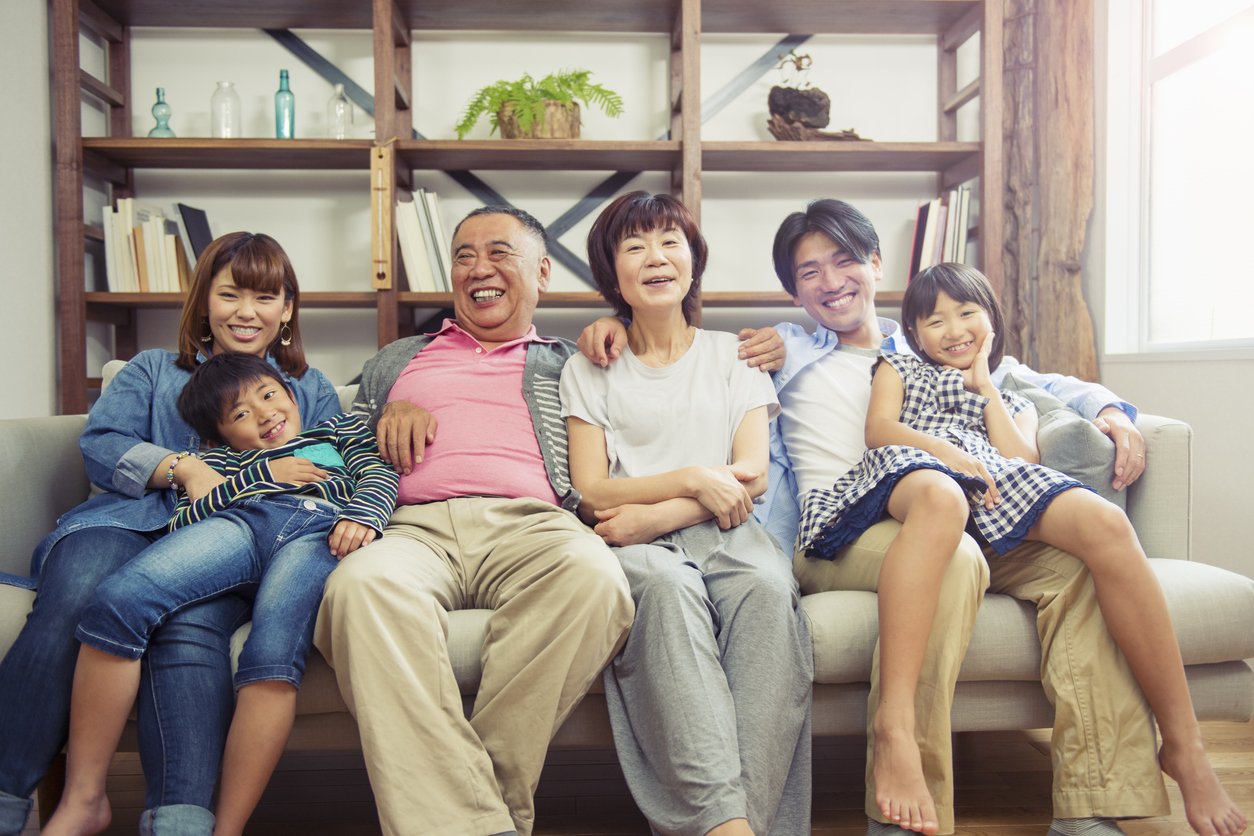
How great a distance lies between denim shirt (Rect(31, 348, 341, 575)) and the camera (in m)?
1.65

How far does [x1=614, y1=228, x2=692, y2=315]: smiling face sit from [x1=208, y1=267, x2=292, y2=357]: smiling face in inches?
28.7

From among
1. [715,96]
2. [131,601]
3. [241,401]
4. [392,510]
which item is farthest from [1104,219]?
[131,601]

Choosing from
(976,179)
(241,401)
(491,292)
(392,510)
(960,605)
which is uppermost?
(976,179)

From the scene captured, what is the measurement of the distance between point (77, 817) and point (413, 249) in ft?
6.24

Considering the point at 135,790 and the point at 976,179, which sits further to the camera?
the point at 976,179

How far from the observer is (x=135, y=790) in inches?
71.2

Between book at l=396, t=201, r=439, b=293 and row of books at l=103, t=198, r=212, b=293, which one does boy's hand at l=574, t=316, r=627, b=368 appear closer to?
book at l=396, t=201, r=439, b=293

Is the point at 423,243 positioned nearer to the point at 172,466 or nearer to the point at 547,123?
the point at 547,123

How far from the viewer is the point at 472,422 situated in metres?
1.85

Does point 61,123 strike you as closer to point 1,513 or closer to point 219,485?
point 1,513

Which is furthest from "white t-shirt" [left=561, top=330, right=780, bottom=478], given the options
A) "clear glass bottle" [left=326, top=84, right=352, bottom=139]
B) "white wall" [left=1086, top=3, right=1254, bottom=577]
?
"clear glass bottle" [left=326, top=84, right=352, bottom=139]

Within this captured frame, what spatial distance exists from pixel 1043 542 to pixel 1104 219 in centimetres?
159

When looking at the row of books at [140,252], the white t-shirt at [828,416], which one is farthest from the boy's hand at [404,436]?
the row of books at [140,252]

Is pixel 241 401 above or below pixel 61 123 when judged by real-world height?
below
